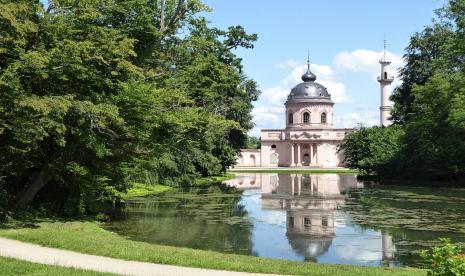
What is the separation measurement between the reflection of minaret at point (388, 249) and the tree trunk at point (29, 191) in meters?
10.3

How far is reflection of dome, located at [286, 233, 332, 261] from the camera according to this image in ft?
48.2

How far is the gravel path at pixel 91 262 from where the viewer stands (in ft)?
32.6

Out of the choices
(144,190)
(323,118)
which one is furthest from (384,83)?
(144,190)

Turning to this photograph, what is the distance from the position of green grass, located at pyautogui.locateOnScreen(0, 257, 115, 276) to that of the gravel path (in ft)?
1.61

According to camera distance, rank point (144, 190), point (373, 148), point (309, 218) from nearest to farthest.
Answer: point (309, 218)
point (144, 190)
point (373, 148)

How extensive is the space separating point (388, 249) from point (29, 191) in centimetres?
1097

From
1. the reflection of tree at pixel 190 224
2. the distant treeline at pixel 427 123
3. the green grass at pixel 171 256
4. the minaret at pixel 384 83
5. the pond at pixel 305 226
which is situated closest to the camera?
the green grass at pixel 171 256

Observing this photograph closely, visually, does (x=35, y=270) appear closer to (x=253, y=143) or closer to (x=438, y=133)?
(x=438, y=133)

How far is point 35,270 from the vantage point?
939cm

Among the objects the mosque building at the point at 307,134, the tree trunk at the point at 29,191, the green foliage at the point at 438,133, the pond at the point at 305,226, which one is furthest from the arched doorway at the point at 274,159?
the tree trunk at the point at 29,191

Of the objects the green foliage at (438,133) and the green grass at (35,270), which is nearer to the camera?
the green grass at (35,270)

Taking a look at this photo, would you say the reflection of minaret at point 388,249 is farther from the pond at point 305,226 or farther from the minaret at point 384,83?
the minaret at point 384,83

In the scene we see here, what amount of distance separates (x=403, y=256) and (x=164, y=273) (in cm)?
690

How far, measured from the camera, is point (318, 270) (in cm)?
1078
